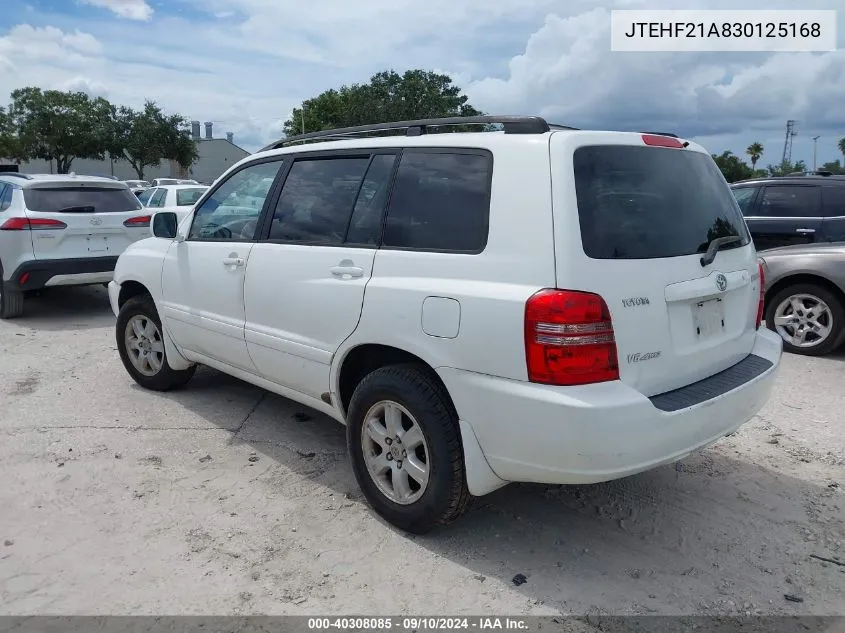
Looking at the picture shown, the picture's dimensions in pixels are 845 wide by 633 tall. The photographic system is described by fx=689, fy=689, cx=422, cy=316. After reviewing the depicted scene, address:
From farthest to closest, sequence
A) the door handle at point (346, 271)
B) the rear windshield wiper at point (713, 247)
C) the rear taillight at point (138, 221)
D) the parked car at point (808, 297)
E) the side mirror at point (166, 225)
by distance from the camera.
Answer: the rear taillight at point (138, 221) → the parked car at point (808, 297) → the side mirror at point (166, 225) → the door handle at point (346, 271) → the rear windshield wiper at point (713, 247)

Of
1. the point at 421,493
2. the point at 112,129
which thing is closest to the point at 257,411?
the point at 421,493

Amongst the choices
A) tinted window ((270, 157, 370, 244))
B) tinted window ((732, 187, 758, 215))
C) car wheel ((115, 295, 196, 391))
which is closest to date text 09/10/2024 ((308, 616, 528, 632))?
tinted window ((270, 157, 370, 244))

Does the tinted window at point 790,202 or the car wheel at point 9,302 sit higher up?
the tinted window at point 790,202

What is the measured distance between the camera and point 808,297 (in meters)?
6.53

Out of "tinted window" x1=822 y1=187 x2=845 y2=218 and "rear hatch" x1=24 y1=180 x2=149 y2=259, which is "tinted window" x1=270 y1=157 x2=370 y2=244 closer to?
"rear hatch" x1=24 y1=180 x2=149 y2=259

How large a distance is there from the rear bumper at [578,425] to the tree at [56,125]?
5380cm

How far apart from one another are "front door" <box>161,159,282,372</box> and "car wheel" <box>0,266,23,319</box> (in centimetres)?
442

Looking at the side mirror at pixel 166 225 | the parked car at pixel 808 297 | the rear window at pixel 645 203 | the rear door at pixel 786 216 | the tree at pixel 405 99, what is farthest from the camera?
the tree at pixel 405 99

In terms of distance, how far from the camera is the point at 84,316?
8578 millimetres

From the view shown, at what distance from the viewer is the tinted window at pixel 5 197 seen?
8180 mm

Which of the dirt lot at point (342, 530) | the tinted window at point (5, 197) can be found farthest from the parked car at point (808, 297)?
the tinted window at point (5, 197)

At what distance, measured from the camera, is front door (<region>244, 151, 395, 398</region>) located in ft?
11.3

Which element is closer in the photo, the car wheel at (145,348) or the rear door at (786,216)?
the car wheel at (145,348)

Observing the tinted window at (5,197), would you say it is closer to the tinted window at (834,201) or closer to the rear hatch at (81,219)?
the rear hatch at (81,219)
